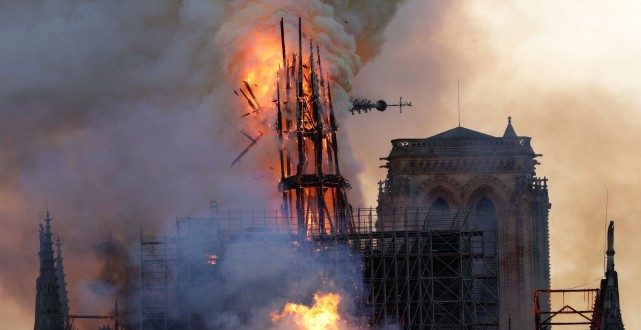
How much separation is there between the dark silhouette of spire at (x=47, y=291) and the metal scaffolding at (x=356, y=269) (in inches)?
239

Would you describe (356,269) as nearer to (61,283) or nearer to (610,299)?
(610,299)

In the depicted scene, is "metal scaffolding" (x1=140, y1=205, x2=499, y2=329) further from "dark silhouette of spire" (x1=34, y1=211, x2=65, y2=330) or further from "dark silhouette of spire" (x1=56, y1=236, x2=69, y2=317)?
"dark silhouette of spire" (x1=56, y1=236, x2=69, y2=317)

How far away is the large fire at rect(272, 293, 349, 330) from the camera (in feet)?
499

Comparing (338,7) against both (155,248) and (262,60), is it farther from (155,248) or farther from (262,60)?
(155,248)

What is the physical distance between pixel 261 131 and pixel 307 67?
475 centimetres

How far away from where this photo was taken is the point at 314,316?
15238 centimetres

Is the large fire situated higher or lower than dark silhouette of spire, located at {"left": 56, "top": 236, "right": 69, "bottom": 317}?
lower

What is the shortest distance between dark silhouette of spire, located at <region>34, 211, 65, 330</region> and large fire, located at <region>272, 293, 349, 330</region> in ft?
53.1

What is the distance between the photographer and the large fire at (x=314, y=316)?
15200 centimetres

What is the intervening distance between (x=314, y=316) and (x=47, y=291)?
18.6 metres

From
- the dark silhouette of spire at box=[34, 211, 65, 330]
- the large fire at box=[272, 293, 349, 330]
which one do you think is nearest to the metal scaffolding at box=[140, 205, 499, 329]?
the large fire at box=[272, 293, 349, 330]

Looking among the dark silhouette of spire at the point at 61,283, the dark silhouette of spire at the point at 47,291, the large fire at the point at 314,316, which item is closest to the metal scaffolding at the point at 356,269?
the large fire at the point at 314,316

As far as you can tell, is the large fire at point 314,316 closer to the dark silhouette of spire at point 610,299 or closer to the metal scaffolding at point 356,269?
the metal scaffolding at point 356,269

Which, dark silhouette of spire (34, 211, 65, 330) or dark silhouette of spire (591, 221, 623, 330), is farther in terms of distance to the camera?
dark silhouette of spire (34, 211, 65, 330)
